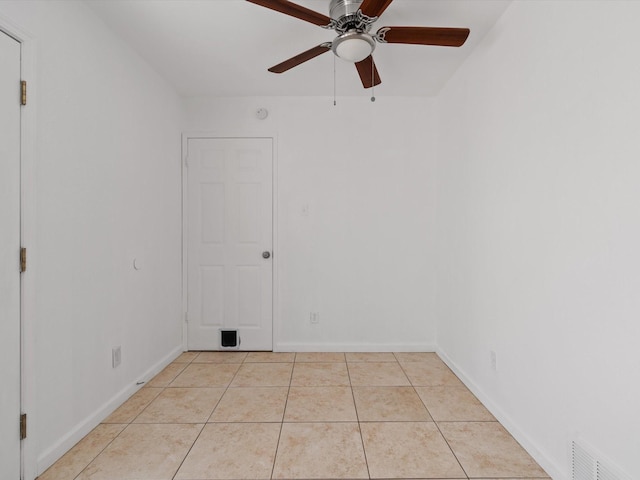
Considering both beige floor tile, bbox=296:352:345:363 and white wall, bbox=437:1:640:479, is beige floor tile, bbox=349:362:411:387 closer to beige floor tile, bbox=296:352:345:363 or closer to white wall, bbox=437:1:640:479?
beige floor tile, bbox=296:352:345:363

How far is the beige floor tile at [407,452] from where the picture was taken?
1663 mm

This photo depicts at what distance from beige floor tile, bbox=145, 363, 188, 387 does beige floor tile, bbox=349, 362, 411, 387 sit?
1467 mm

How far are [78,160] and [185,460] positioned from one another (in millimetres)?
1735

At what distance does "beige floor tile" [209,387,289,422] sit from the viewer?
85.5 inches

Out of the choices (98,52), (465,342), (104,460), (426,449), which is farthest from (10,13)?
(465,342)

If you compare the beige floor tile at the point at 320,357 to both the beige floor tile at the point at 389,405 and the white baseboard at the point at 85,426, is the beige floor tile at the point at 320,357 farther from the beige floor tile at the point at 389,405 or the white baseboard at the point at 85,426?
the white baseboard at the point at 85,426

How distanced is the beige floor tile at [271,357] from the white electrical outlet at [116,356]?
116 centimetres

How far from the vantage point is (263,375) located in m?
2.84

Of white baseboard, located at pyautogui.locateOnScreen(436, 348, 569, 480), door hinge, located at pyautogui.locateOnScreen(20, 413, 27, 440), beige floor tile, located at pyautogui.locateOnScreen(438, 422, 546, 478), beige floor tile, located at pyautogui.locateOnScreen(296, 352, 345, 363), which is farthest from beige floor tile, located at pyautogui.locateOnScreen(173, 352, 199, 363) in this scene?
white baseboard, located at pyautogui.locateOnScreen(436, 348, 569, 480)

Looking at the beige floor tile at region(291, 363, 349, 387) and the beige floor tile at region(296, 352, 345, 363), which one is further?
the beige floor tile at region(296, 352, 345, 363)

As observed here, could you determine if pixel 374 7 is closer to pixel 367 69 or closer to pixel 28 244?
pixel 367 69

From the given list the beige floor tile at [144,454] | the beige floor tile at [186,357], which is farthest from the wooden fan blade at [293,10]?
the beige floor tile at [186,357]

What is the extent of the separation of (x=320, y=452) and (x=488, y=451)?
2.96 feet

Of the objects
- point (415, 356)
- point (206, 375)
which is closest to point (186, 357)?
point (206, 375)
